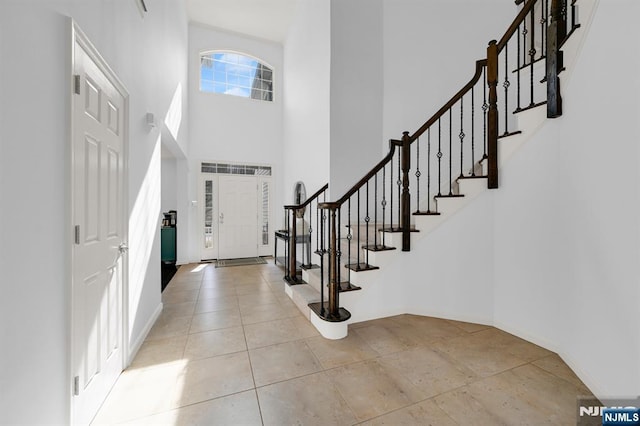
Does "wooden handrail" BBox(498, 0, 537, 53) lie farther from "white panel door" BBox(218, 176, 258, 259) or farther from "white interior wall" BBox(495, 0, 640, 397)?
"white panel door" BBox(218, 176, 258, 259)

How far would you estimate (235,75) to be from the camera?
6.30 metres

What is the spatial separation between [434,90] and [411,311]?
3235mm

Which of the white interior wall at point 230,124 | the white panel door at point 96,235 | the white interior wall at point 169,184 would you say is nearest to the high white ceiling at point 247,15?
the white interior wall at point 230,124

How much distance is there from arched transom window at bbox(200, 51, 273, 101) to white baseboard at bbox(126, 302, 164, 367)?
495 cm

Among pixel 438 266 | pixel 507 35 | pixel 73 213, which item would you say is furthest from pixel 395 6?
pixel 73 213

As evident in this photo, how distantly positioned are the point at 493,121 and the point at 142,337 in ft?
12.8

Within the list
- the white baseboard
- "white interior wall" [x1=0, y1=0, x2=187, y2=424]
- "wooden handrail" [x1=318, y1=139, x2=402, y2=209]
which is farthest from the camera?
"wooden handrail" [x1=318, y1=139, x2=402, y2=209]

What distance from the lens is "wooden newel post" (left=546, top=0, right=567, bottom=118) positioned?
2.14 meters

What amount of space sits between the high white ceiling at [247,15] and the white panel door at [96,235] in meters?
4.56

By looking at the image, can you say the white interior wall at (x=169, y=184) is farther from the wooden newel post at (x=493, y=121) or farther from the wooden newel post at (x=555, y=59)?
the wooden newel post at (x=555, y=59)

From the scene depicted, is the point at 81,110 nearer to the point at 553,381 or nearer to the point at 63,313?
the point at 63,313

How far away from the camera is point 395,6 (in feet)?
13.8

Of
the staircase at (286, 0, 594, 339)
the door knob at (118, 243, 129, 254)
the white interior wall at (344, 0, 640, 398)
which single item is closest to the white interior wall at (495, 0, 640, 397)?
the white interior wall at (344, 0, 640, 398)

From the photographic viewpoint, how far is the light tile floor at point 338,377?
1.59 meters
